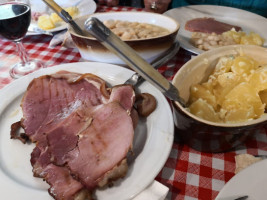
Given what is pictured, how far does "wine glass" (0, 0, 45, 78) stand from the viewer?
1.05 m

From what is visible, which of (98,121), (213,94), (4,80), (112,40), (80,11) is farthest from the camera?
(80,11)

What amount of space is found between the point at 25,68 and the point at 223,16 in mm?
1238

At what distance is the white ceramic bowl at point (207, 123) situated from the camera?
64 cm

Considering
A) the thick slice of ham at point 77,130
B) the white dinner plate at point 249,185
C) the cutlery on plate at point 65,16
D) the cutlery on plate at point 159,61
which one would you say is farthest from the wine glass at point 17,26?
the white dinner plate at point 249,185

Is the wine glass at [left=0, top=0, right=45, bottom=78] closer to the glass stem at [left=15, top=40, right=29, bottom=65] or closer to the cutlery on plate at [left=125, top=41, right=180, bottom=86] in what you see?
→ the glass stem at [left=15, top=40, right=29, bottom=65]

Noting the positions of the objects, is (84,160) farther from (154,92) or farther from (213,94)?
(213,94)

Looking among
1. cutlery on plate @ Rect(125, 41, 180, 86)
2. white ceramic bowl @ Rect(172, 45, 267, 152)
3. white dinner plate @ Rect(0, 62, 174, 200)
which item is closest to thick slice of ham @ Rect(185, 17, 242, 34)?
cutlery on plate @ Rect(125, 41, 180, 86)

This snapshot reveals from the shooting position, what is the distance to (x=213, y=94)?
0.83 metres

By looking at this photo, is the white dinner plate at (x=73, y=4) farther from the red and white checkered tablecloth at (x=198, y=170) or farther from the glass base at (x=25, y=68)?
the red and white checkered tablecloth at (x=198, y=170)

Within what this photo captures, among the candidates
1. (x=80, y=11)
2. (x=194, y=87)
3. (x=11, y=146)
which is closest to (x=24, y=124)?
(x=11, y=146)

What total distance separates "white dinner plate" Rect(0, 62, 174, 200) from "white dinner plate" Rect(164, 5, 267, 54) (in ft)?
2.26

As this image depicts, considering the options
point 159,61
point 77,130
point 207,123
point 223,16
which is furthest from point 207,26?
point 77,130

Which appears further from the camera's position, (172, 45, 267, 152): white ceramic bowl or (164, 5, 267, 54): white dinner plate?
(164, 5, 267, 54): white dinner plate

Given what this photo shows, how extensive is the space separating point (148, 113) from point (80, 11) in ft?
3.84
